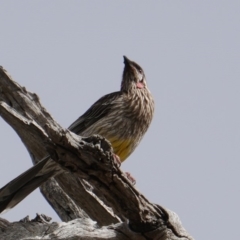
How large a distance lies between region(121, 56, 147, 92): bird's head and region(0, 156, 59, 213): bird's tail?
7.89 ft

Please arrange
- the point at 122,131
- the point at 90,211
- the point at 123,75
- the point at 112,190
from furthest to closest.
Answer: the point at 123,75, the point at 122,131, the point at 90,211, the point at 112,190

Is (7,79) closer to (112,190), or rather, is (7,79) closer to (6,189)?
(6,189)

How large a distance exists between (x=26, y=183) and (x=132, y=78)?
2768mm

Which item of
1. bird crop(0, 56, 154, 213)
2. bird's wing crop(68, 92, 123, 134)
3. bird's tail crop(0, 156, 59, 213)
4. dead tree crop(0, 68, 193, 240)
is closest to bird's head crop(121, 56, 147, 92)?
bird crop(0, 56, 154, 213)

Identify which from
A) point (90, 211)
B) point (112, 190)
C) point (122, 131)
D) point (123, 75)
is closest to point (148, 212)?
point (112, 190)

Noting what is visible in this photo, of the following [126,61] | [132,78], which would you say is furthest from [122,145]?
[126,61]

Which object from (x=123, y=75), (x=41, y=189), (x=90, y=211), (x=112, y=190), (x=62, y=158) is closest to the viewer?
(x=62, y=158)

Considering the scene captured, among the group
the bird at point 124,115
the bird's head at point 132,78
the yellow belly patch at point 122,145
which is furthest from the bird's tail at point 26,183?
the bird's head at point 132,78

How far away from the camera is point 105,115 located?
8547 millimetres

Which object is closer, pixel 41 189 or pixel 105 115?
pixel 41 189

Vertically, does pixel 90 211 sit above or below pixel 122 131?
below

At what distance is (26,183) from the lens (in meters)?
6.82

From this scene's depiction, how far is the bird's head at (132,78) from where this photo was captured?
9109mm

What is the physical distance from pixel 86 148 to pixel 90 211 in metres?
1.92
